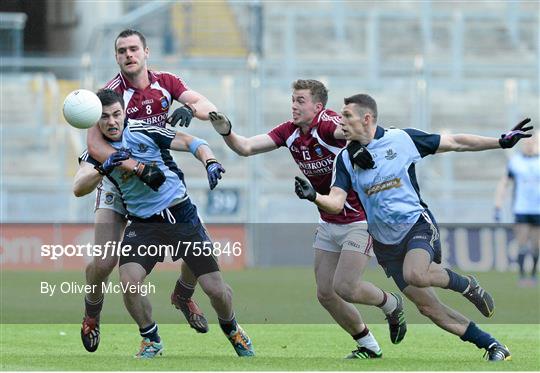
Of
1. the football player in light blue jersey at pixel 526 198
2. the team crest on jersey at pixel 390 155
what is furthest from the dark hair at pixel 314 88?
the football player in light blue jersey at pixel 526 198

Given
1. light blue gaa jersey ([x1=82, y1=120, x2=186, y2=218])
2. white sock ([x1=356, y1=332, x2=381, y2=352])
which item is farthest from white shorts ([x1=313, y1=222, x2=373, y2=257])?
light blue gaa jersey ([x1=82, y1=120, x2=186, y2=218])

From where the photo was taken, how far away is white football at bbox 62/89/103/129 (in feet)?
30.4

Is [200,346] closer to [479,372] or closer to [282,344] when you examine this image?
[282,344]

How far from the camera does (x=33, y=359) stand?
9344 millimetres

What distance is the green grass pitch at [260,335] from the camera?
9.04m

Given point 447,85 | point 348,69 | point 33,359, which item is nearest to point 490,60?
point 348,69

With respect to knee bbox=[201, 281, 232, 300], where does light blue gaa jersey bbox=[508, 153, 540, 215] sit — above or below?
below

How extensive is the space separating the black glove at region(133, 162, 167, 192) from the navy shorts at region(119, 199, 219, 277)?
0.43 metres

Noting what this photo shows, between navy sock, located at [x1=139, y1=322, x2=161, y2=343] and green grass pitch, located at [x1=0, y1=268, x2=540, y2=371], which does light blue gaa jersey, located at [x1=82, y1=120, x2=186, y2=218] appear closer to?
navy sock, located at [x1=139, y1=322, x2=161, y2=343]

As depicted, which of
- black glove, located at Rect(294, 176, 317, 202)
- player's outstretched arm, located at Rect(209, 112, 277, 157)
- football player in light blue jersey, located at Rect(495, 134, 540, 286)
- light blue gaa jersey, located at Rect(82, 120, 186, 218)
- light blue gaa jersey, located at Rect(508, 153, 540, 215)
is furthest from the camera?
light blue gaa jersey, located at Rect(508, 153, 540, 215)

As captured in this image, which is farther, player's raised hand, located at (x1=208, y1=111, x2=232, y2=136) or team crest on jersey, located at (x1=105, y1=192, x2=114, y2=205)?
team crest on jersey, located at (x1=105, y1=192, x2=114, y2=205)

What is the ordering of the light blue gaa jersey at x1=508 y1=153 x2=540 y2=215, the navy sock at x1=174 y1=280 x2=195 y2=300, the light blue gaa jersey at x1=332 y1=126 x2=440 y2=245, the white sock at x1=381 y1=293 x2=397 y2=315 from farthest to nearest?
1. the light blue gaa jersey at x1=508 y1=153 x2=540 y2=215
2. the navy sock at x1=174 y1=280 x2=195 y2=300
3. the white sock at x1=381 y1=293 x2=397 y2=315
4. the light blue gaa jersey at x1=332 y1=126 x2=440 y2=245

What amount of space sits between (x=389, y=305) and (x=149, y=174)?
2.07 meters

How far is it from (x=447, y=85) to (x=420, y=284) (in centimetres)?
1524
